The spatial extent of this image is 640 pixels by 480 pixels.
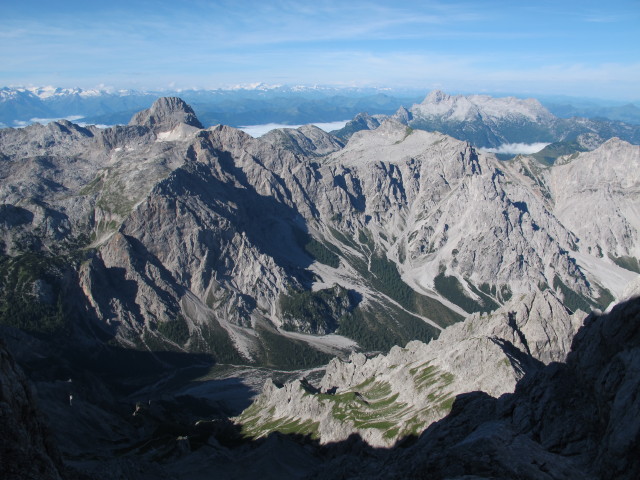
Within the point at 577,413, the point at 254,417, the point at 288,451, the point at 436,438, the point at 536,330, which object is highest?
the point at 577,413

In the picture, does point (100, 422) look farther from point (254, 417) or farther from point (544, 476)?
point (544, 476)

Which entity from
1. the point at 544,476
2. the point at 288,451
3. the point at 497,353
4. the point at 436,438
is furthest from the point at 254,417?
the point at 544,476

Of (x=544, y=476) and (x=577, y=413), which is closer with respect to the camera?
(x=544, y=476)

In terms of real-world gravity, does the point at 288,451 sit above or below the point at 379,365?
above

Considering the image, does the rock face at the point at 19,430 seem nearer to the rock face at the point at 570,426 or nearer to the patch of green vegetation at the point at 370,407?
the rock face at the point at 570,426

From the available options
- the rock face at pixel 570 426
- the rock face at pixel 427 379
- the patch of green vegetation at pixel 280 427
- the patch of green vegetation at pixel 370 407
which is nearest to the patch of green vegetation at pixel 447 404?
the rock face at pixel 427 379

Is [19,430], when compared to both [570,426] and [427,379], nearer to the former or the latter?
[570,426]
